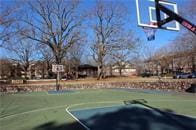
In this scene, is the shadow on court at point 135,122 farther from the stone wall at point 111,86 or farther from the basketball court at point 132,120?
the stone wall at point 111,86

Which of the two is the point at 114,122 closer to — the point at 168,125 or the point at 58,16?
the point at 168,125

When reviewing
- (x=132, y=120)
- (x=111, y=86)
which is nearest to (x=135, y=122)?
(x=132, y=120)

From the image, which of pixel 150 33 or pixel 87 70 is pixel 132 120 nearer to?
pixel 150 33

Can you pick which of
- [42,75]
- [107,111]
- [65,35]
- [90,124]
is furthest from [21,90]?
[42,75]

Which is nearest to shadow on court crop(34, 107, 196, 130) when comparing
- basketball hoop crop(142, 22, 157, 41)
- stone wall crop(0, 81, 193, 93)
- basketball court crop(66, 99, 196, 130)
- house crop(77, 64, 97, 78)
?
basketball court crop(66, 99, 196, 130)

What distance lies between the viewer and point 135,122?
1216cm

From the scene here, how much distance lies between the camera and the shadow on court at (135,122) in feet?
36.4

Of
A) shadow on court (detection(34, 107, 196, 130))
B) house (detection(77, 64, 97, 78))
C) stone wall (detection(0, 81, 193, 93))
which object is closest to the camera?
shadow on court (detection(34, 107, 196, 130))

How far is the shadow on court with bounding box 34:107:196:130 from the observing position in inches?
437

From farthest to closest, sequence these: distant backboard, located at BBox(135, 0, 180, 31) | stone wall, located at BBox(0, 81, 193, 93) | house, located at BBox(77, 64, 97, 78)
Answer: house, located at BBox(77, 64, 97, 78), stone wall, located at BBox(0, 81, 193, 93), distant backboard, located at BBox(135, 0, 180, 31)

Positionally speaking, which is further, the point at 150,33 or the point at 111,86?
the point at 111,86

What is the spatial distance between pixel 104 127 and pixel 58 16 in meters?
40.2

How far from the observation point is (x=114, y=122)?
12.4 metres

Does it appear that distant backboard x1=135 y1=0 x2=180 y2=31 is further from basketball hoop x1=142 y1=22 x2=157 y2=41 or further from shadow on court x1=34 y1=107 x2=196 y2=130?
shadow on court x1=34 y1=107 x2=196 y2=130
